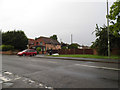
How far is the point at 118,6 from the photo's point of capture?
1394 cm

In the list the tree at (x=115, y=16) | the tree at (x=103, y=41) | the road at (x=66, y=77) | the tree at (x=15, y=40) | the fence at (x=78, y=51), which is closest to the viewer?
the road at (x=66, y=77)

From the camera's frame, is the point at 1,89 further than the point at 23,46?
No

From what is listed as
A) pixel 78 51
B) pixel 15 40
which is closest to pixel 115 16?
pixel 78 51

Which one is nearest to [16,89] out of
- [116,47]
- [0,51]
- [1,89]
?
[1,89]

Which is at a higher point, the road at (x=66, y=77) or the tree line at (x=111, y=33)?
the tree line at (x=111, y=33)

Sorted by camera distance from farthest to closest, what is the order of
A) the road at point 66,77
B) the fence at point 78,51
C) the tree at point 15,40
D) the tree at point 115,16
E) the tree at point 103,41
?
the tree at point 15,40 → the fence at point 78,51 → the tree at point 103,41 → the tree at point 115,16 → the road at point 66,77

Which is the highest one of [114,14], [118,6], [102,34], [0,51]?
[118,6]

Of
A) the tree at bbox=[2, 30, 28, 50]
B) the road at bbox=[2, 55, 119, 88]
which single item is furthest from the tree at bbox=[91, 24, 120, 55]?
the tree at bbox=[2, 30, 28, 50]

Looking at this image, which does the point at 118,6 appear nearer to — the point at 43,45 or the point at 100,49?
the point at 100,49

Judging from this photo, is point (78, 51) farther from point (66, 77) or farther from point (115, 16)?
point (66, 77)

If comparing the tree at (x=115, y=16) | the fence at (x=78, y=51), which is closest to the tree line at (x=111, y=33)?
the tree at (x=115, y=16)

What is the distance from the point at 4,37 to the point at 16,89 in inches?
1777

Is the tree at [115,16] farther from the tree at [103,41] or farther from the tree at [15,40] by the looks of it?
the tree at [15,40]

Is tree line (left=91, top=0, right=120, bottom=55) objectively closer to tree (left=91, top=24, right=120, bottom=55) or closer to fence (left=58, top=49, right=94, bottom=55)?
tree (left=91, top=24, right=120, bottom=55)
